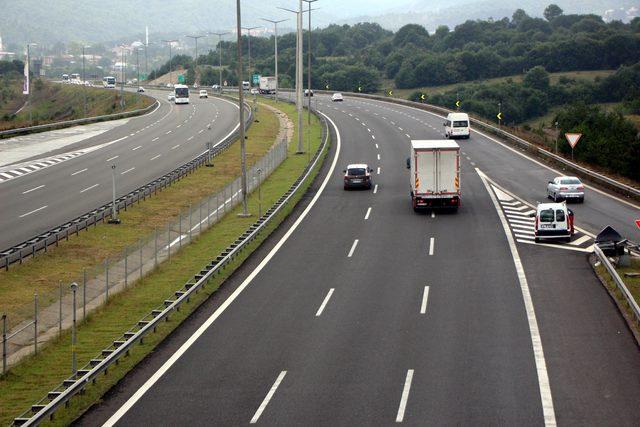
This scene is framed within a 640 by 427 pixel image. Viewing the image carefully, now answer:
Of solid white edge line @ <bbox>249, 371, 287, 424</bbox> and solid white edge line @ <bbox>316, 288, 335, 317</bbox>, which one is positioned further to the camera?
solid white edge line @ <bbox>316, 288, 335, 317</bbox>

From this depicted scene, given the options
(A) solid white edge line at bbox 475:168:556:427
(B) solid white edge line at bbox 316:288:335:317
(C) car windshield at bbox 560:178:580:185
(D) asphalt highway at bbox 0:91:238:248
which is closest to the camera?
(A) solid white edge line at bbox 475:168:556:427

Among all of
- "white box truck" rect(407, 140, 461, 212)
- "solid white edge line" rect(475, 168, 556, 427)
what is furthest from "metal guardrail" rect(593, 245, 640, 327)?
"white box truck" rect(407, 140, 461, 212)

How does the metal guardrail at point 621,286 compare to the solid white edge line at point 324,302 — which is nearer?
the metal guardrail at point 621,286

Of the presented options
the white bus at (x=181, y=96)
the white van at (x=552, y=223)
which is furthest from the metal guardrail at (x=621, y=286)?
the white bus at (x=181, y=96)

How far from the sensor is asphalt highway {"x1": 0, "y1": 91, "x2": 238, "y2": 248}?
5194 cm

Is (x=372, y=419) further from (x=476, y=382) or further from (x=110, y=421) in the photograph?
(x=110, y=421)

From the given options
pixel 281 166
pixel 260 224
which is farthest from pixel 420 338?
pixel 281 166

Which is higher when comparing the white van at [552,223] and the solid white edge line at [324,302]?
the white van at [552,223]

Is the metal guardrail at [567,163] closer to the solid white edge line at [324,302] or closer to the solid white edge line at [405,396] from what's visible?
the solid white edge line at [324,302]

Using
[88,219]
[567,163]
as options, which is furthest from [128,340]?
[567,163]

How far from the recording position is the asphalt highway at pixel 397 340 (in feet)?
70.5

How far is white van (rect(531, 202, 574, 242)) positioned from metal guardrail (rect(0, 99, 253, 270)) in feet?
70.0

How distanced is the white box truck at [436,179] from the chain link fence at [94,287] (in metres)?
10.5

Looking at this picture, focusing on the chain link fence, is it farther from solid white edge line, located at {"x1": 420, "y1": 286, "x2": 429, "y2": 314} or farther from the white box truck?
the white box truck
